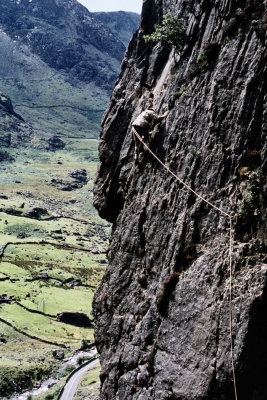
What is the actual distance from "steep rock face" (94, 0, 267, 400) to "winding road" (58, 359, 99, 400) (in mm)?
47798

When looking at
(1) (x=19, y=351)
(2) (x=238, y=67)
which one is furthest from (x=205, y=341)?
(1) (x=19, y=351)

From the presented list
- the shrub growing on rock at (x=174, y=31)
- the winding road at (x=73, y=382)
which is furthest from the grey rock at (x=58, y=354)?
the shrub growing on rock at (x=174, y=31)

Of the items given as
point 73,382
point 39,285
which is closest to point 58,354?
point 73,382

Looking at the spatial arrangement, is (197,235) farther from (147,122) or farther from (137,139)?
(137,139)

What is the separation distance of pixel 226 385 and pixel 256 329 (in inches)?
116

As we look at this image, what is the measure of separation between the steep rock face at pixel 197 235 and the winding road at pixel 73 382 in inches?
1882

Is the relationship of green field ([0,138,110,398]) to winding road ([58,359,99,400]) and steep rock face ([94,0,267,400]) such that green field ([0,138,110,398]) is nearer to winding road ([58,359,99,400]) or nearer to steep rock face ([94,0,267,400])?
winding road ([58,359,99,400])

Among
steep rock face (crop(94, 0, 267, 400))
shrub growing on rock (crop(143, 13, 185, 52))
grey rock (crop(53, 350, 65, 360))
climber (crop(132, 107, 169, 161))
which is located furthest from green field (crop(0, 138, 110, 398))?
shrub growing on rock (crop(143, 13, 185, 52))

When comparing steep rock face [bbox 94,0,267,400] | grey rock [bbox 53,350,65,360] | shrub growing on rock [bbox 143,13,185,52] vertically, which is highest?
shrub growing on rock [bbox 143,13,185,52]

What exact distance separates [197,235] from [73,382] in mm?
64353

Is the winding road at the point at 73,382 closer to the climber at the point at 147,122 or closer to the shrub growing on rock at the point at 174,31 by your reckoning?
the climber at the point at 147,122

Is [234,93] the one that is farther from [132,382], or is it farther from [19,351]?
[19,351]

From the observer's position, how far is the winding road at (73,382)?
67838mm

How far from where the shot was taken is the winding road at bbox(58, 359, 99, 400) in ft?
223
